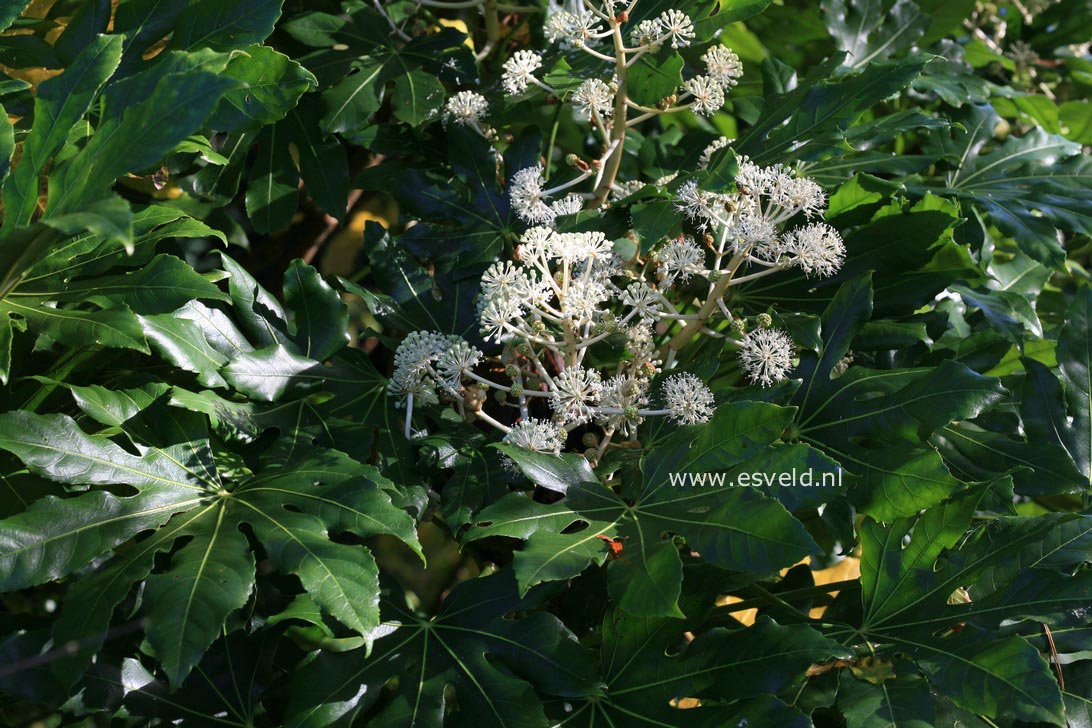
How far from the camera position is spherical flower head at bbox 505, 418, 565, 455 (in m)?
0.96

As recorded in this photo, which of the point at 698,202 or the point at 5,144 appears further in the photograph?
the point at 698,202

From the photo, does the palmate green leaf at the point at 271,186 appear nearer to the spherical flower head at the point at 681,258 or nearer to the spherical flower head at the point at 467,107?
the spherical flower head at the point at 467,107

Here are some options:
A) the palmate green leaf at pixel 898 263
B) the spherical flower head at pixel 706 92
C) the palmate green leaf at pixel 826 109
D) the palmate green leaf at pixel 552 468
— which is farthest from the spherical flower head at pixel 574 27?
the palmate green leaf at pixel 552 468

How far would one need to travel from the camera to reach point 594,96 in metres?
1.11

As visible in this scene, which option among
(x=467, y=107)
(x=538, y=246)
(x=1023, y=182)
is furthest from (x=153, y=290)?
(x=1023, y=182)

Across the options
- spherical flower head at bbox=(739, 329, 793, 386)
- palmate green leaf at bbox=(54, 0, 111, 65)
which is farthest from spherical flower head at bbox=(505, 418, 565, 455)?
palmate green leaf at bbox=(54, 0, 111, 65)

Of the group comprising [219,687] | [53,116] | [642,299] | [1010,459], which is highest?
[53,116]

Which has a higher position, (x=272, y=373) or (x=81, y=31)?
(x=81, y=31)

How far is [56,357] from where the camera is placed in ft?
3.59

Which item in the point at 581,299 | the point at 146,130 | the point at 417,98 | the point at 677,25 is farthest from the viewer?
the point at 417,98

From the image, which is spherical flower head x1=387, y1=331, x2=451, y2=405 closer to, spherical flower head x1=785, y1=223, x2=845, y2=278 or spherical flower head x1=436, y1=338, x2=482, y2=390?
spherical flower head x1=436, y1=338, x2=482, y2=390

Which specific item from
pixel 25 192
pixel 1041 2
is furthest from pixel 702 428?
pixel 1041 2

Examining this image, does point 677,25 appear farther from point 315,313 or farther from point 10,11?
point 10,11

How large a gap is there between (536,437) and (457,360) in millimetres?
130
